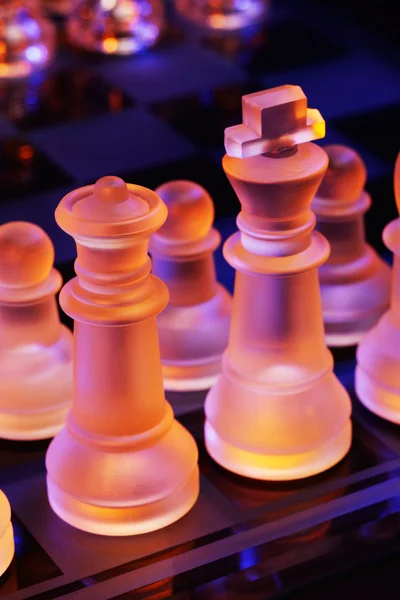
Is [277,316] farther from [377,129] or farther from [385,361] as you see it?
[377,129]

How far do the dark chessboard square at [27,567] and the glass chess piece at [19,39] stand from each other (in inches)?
42.6

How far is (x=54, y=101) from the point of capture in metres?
1.92

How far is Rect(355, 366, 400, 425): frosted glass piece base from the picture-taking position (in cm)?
120

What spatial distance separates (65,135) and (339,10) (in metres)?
0.64

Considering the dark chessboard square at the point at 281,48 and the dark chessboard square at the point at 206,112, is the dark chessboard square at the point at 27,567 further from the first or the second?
the dark chessboard square at the point at 281,48

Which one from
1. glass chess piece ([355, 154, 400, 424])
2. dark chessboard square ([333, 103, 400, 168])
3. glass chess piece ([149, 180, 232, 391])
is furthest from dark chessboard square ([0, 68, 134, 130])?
glass chess piece ([355, 154, 400, 424])

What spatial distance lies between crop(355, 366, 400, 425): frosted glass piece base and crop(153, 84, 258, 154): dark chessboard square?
2.06ft

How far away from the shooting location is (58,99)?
1921 mm

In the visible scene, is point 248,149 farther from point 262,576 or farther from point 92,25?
point 92,25

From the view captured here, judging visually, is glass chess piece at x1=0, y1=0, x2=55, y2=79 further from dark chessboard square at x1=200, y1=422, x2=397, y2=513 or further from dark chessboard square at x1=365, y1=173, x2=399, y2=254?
dark chessboard square at x1=200, y1=422, x2=397, y2=513

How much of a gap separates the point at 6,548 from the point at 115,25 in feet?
4.05

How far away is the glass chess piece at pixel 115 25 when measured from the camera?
2061 mm

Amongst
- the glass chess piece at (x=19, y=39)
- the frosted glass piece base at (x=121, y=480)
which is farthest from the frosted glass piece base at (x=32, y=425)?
the glass chess piece at (x=19, y=39)

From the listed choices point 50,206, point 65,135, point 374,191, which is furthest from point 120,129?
point 374,191
